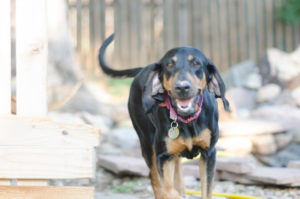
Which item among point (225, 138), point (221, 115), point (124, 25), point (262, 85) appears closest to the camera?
point (225, 138)

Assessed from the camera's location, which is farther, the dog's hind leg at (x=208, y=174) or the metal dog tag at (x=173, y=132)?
the dog's hind leg at (x=208, y=174)

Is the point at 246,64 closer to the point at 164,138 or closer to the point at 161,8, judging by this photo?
the point at 161,8

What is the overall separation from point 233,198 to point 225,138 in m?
2.26

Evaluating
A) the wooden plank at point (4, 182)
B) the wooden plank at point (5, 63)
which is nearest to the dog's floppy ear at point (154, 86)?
the wooden plank at point (5, 63)

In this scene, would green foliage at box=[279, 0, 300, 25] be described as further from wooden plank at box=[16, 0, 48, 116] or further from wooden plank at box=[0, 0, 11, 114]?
wooden plank at box=[0, 0, 11, 114]

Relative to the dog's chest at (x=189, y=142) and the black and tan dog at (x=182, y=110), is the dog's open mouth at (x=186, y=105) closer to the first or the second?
the black and tan dog at (x=182, y=110)

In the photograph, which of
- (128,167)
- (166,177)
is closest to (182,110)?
(166,177)

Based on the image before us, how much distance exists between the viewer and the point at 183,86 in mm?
3607

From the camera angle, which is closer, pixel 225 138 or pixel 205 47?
pixel 225 138

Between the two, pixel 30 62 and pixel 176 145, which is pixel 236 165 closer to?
pixel 176 145

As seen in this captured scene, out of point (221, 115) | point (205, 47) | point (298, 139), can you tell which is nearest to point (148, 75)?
point (221, 115)

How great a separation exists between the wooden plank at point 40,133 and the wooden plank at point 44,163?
4 centimetres

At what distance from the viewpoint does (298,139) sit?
→ 7934 mm

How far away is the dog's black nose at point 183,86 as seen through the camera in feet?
11.8
